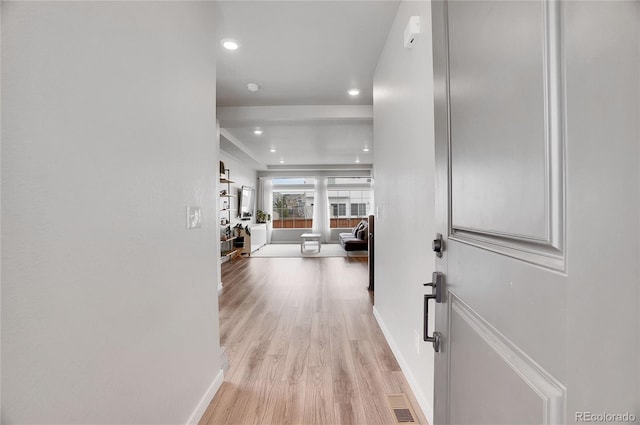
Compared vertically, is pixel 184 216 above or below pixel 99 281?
above

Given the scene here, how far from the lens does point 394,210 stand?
2.42 meters

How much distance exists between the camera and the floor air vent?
1.66 meters

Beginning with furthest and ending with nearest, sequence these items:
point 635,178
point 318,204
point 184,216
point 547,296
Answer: point 318,204 → point 184,216 → point 547,296 → point 635,178

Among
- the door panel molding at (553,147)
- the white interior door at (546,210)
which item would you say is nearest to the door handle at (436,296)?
the white interior door at (546,210)

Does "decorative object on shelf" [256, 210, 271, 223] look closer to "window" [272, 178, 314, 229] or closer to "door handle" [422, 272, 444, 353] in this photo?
"window" [272, 178, 314, 229]

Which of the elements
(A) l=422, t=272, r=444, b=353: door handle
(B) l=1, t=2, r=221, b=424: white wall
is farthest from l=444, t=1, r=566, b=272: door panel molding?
(B) l=1, t=2, r=221, b=424: white wall

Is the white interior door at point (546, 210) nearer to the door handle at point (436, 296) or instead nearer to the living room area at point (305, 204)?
the door handle at point (436, 296)

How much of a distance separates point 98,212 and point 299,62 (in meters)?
2.57

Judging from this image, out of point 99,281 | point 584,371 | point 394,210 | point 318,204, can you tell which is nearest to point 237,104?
point 394,210

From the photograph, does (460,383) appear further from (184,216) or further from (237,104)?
(237,104)

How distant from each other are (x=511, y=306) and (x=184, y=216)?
1.42 m

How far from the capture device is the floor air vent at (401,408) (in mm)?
1656

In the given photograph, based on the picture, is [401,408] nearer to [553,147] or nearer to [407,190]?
[407,190]

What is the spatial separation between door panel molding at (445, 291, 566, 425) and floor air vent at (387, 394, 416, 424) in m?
1.25
